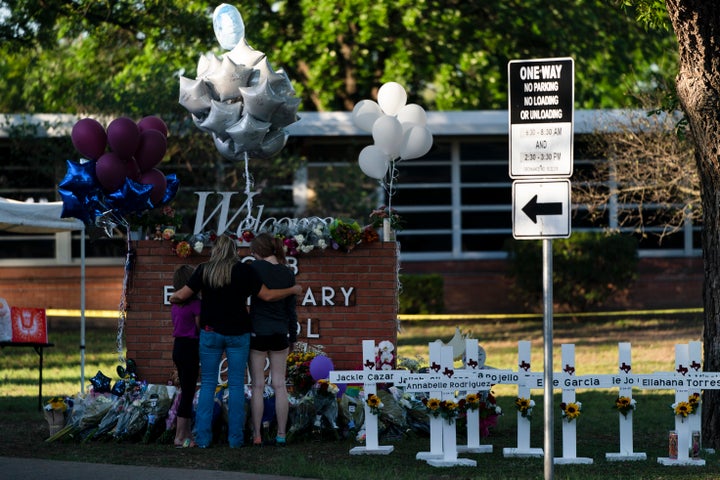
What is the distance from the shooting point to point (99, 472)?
851 cm

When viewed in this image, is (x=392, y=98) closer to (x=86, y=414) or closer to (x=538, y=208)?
(x=86, y=414)

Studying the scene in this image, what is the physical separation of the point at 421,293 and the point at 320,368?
42.8 ft

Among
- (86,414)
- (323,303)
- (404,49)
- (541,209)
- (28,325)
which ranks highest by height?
(404,49)

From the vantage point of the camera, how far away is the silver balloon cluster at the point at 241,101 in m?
11.5

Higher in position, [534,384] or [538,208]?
[538,208]

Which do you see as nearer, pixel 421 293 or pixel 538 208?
pixel 538 208

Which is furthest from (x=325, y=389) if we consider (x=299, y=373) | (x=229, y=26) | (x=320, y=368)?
(x=229, y=26)

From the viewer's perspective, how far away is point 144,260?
462 inches

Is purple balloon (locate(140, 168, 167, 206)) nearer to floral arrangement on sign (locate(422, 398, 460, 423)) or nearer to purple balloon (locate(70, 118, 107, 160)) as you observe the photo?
purple balloon (locate(70, 118, 107, 160))

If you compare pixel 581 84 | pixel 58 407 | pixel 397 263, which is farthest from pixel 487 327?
pixel 58 407

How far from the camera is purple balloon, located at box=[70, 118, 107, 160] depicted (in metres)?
11.2

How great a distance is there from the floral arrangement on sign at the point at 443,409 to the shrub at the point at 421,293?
14.5 m

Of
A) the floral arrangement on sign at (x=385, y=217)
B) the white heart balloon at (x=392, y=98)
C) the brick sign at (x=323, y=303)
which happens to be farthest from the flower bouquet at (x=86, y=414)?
the white heart balloon at (x=392, y=98)

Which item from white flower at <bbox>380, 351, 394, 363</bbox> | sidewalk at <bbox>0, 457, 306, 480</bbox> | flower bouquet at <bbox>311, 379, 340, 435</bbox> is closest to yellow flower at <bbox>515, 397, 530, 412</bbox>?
white flower at <bbox>380, 351, 394, 363</bbox>
